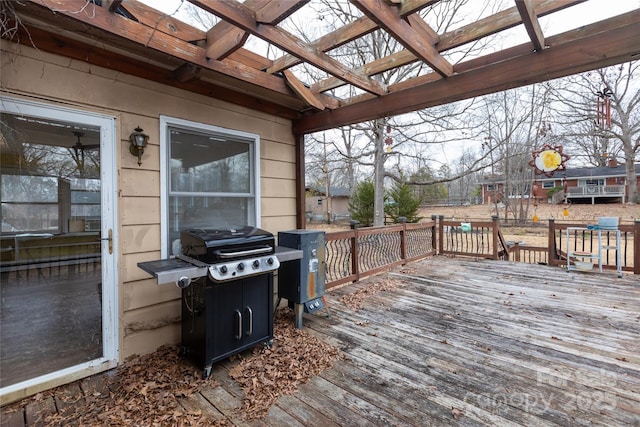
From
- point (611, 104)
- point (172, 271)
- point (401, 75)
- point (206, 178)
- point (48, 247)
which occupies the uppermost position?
point (401, 75)

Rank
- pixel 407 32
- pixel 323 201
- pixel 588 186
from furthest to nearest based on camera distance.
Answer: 1. pixel 323 201
2. pixel 588 186
3. pixel 407 32

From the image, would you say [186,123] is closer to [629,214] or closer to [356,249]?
[356,249]

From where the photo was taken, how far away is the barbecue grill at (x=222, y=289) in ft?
7.07

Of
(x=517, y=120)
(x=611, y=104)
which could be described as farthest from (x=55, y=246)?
(x=517, y=120)

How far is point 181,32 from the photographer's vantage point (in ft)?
6.92

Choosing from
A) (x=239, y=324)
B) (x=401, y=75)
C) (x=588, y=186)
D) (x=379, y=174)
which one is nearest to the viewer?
(x=239, y=324)

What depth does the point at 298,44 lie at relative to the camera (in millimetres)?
2115

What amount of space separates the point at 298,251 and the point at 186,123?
1.69 metres

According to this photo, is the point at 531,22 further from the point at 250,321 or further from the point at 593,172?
the point at 593,172

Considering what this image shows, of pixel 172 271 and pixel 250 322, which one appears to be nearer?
pixel 172 271

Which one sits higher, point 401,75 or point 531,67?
point 401,75

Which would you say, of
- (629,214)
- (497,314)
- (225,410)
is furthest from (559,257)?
(629,214)

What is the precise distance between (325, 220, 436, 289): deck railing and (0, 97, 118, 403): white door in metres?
2.65

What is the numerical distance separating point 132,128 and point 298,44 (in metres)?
1.59
